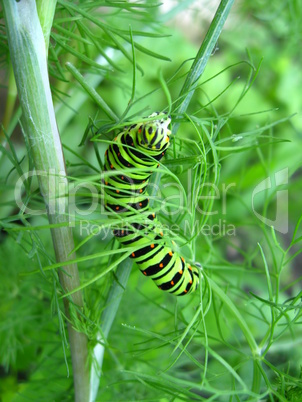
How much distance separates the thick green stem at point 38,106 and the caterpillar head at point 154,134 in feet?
0.36

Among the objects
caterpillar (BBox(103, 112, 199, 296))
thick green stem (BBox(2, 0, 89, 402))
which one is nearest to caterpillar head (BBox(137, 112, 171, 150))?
caterpillar (BBox(103, 112, 199, 296))

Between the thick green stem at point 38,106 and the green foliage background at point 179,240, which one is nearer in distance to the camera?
the thick green stem at point 38,106

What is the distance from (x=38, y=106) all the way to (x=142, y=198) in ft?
0.62

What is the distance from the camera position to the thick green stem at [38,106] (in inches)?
19.8

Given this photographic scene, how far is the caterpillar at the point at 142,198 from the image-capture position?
0.54m

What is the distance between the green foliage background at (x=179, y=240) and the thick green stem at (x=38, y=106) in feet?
0.16

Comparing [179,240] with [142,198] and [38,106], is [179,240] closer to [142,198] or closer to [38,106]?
[142,198]

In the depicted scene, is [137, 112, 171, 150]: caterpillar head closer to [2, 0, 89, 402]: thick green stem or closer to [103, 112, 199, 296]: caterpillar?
[103, 112, 199, 296]: caterpillar

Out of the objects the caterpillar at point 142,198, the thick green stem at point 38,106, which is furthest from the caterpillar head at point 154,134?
the thick green stem at point 38,106

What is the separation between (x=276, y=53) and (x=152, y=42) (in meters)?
0.76

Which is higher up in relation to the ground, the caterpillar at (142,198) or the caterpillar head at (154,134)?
the caterpillar head at (154,134)

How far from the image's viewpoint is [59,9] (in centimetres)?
70

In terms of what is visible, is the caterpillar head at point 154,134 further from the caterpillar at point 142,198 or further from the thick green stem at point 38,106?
the thick green stem at point 38,106

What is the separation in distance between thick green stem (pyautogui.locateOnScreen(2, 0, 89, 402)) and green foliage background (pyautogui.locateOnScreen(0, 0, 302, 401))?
49 mm
